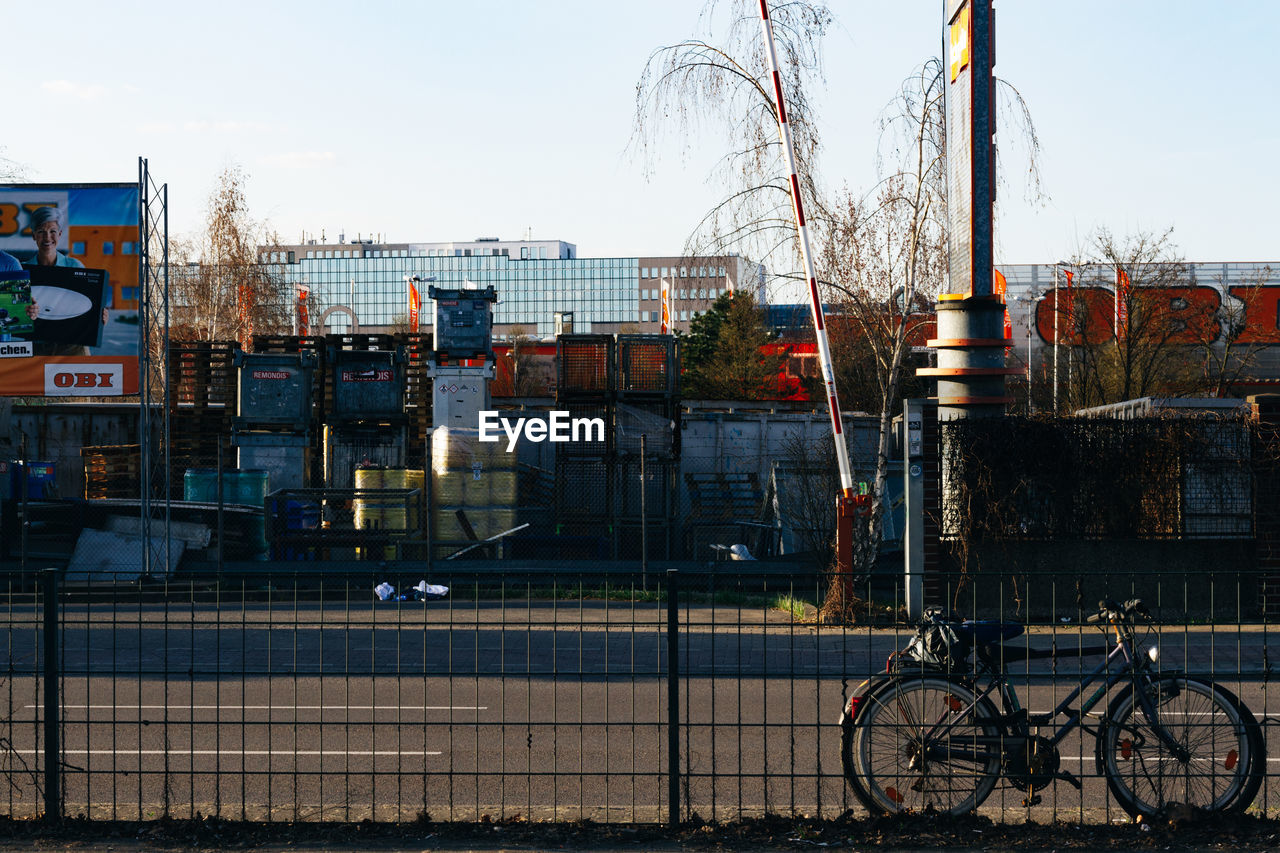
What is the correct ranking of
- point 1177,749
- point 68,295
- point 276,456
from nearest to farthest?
point 1177,749, point 68,295, point 276,456

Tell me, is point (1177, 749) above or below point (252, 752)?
above

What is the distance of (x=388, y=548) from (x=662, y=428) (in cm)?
556

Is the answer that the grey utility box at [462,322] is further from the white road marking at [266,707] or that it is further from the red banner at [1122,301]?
the red banner at [1122,301]

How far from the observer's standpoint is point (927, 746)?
18.8 feet

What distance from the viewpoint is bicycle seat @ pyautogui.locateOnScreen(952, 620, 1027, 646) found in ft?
18.8

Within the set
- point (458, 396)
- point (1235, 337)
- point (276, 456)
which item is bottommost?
point (276, 456)

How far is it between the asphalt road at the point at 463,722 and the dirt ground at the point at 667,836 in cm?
18

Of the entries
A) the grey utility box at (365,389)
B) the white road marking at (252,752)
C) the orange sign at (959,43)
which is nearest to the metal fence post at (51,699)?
the white road marking at (252,752)

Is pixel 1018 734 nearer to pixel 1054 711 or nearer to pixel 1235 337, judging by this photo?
pixel 1054 711

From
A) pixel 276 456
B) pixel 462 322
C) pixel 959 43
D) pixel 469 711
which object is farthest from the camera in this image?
pixel 462 322

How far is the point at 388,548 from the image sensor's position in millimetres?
19031

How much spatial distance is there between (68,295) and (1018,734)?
16.4 metres

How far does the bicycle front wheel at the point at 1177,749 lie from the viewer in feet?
18.5

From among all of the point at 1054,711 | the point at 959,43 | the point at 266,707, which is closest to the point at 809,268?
the point at 959,43
